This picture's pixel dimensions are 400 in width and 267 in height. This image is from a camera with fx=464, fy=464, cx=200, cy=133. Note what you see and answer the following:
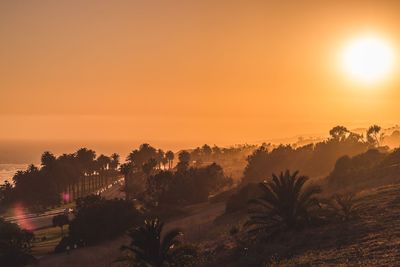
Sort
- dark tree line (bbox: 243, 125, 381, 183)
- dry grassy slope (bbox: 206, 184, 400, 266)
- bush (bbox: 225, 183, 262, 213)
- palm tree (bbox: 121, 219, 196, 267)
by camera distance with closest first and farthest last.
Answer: dry grassy slope (bbox: 206, 184, 400, 266) < palm tree (bbox: 121, 219, 196, 267) < bush (bbox: 225, 183, 262, 213) < dark tree line (bbox: 243, 125, 381, 183)

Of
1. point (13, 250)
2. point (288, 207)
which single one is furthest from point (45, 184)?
point (288, 207)

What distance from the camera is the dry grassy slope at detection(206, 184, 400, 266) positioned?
1830 centimetres

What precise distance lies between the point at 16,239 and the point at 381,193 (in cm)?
3419

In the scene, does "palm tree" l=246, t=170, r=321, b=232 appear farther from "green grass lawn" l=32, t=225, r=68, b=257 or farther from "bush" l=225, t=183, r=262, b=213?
"green grass lawn" l=32, t=225, r=68, b=257

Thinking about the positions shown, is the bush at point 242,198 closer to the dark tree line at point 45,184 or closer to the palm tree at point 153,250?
the palm tree at point 153,250

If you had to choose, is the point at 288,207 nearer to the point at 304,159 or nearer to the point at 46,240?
the point at 46,240

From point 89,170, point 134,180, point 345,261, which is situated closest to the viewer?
point 345,261

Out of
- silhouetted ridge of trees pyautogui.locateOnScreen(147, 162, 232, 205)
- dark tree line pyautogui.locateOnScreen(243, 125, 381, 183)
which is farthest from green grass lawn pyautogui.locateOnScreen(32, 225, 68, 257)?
dark tree line pyautogui.locateOnScreen(243, 125, 381, 183)

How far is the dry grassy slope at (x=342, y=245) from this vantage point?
18297 millimetres

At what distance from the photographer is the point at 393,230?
2103 centimetres

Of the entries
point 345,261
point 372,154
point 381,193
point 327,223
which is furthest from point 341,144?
point 345,261

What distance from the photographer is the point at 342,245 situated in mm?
20688

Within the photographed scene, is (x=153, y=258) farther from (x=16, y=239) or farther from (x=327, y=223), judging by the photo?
(x=16, y=239)

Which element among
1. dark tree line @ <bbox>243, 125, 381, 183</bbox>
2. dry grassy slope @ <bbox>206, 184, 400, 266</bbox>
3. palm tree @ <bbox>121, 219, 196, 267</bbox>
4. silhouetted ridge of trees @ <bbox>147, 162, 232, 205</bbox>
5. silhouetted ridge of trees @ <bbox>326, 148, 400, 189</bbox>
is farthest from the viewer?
dark tree line @ <bbox>243, 125, 381, 183</bbox>
